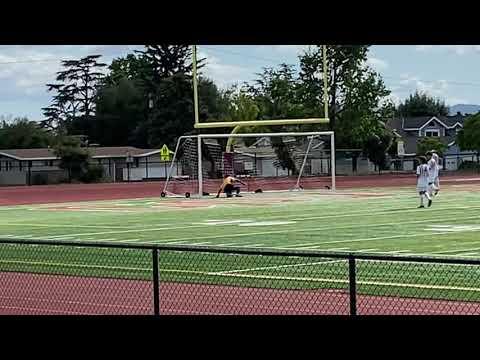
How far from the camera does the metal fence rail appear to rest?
11609 millimetres

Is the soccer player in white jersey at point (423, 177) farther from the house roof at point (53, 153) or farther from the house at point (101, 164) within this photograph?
the house roof at point (53, 153)

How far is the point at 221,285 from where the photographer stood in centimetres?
1357

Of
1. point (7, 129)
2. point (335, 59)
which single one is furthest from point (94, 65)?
point (335, 59)

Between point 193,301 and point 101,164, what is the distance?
228 ft

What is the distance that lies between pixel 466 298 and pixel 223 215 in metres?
17.5

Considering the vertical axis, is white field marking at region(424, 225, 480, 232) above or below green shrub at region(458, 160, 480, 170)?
above

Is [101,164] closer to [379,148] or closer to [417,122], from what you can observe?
[379,148]

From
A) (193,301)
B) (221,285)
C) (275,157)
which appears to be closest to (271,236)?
(221,285)

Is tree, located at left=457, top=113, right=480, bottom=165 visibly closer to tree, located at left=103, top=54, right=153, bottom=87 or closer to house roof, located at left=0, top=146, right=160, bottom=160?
house roof, located at left=0, top=146, right=160, bottom=160

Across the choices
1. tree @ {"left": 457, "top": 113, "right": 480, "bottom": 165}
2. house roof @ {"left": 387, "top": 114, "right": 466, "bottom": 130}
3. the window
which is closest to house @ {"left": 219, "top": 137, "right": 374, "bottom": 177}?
tree @ {"left": 457, "top": 113, "right": 480, "bottom": 165}

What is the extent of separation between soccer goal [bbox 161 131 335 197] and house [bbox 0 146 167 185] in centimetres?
1115
